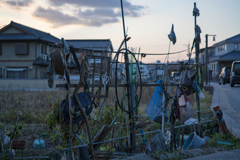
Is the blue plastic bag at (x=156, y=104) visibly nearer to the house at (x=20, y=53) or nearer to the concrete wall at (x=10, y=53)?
the house at (x=20, y=53)

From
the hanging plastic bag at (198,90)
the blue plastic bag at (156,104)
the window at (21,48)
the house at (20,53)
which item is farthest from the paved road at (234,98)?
the window at (21,48)

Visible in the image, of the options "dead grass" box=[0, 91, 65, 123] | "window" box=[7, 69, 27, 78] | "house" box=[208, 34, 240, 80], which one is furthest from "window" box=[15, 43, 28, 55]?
"house" box=[208, 34, 240, 80]

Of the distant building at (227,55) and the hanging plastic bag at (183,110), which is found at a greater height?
the distant building at (227,55)

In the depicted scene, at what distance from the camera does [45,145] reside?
5.55 m

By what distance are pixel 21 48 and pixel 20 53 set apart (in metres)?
0.55

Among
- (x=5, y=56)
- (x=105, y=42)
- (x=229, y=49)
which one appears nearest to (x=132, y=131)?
(x=5, y=56)

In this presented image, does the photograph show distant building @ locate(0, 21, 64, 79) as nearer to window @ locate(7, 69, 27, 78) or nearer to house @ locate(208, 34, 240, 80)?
window @ locate(7, 69, 27, 78)

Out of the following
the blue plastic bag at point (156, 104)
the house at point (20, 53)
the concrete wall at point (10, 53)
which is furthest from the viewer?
the concrete wall at point (10, 53)

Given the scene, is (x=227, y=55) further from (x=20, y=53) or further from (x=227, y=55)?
(x=20, y=53)

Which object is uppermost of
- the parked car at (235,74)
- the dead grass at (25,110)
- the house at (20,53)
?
the house at (20,53)

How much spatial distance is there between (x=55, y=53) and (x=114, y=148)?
202 cm

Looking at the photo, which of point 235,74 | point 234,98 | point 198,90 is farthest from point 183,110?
point 235,74

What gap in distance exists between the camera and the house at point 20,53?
26.4 meters

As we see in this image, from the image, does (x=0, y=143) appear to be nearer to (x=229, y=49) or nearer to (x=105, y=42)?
(x=105, y=42)
